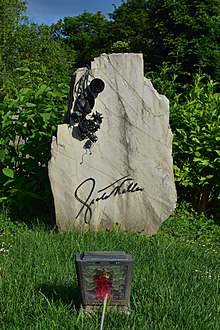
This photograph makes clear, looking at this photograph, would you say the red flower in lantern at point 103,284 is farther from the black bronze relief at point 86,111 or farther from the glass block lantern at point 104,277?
the black bronze relief at point 86,111

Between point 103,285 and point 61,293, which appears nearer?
point 103,285

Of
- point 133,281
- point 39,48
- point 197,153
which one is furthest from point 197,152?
point 39,48

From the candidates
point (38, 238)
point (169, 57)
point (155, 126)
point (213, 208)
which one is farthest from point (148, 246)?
point (169, 57)

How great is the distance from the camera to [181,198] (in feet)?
20.3

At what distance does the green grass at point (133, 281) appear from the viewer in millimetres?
2859

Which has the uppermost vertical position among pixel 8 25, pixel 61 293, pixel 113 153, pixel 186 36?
pixel 8 25

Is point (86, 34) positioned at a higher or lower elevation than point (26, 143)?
higher

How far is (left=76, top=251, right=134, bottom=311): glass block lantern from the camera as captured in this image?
2.82 metres

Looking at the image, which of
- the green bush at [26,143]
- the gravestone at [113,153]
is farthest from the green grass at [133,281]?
the green bush at [26,143]

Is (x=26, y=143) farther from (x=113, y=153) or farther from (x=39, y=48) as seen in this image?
(x=39, y=48)

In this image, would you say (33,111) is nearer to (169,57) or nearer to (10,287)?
(10,287)

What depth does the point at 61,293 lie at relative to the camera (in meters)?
3.18
